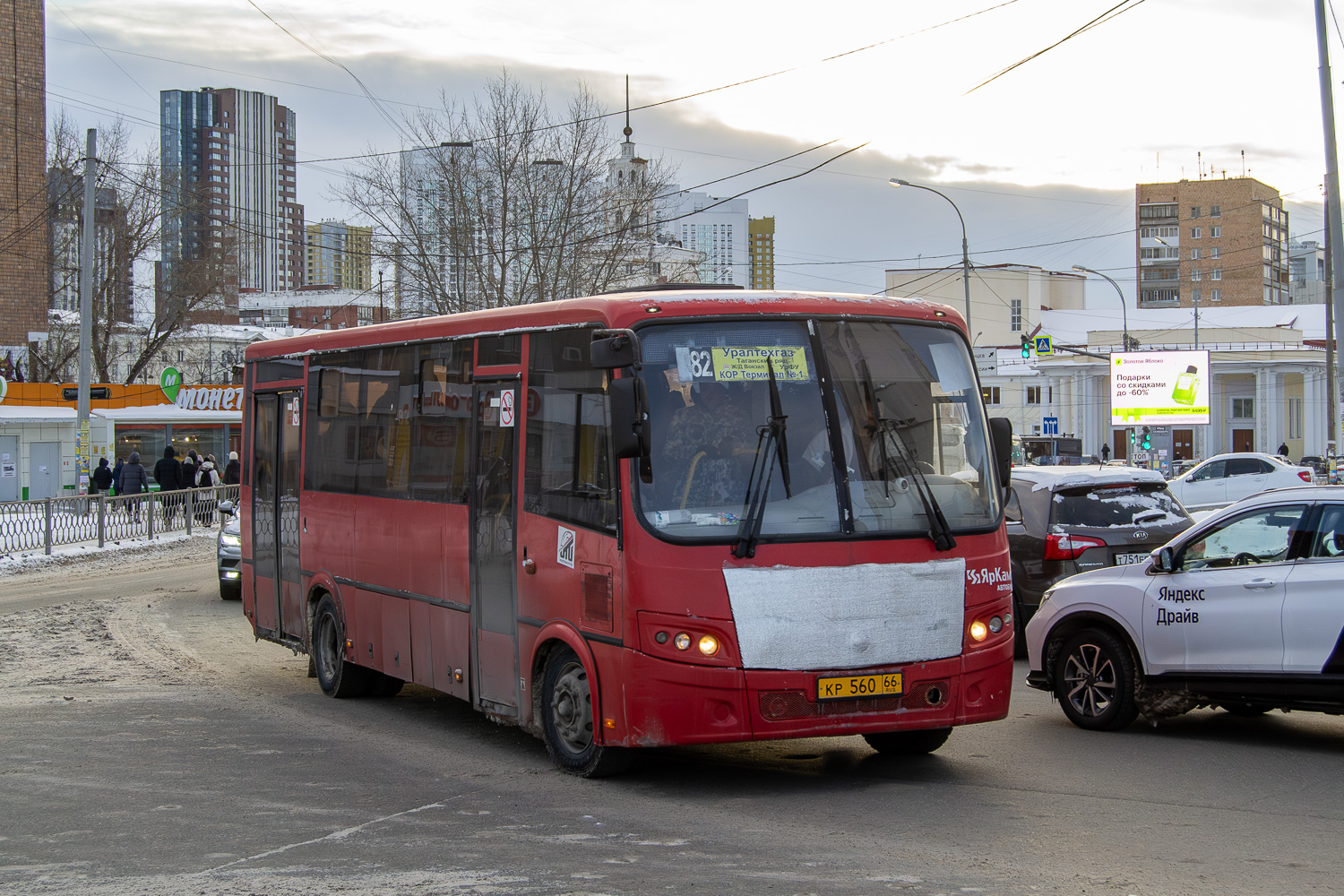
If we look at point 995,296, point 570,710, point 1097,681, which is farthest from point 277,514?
point 995,296

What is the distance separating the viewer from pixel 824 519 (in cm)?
718

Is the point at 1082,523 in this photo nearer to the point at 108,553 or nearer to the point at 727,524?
the point at 727,524

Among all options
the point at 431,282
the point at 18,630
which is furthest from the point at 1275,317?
the point at 18,630

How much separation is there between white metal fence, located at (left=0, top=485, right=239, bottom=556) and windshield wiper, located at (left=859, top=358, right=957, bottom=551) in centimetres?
2168

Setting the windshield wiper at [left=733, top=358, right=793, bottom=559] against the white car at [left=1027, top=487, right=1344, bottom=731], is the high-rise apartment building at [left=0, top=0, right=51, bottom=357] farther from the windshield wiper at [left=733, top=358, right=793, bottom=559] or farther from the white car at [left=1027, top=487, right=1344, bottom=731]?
the windshield wiper at [left=733, top=358, right=793, bottom=559]

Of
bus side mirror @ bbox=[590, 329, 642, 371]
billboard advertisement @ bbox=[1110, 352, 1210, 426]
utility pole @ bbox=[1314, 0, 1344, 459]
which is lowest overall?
bus side mirror @ bbox=[590, 329, 642, 371]

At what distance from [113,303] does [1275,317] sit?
81.2m

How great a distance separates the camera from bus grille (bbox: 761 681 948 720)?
23.0 ft

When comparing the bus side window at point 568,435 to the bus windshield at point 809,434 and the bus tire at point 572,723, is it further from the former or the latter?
the bus tire at point 572,723

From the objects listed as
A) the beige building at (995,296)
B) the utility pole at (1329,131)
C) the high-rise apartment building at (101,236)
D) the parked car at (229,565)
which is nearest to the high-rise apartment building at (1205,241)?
the beige building at (995,296)

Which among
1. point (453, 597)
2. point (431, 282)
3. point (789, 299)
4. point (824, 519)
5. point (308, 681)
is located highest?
point (431, 282)

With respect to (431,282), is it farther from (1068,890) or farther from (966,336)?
(1068,890)

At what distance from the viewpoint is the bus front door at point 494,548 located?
27.2 ft

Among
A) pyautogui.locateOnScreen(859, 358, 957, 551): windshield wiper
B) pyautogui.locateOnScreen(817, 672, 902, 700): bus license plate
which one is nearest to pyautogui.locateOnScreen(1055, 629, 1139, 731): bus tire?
pyautogui.locateOnScreen(859, 358, 957, 551): windshield wiper
